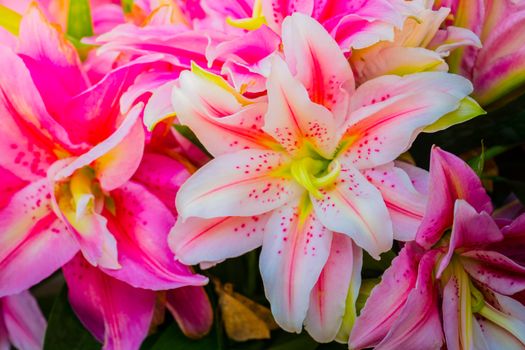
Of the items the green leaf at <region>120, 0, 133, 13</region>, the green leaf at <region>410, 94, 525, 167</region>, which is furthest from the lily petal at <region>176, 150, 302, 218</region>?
the green leaf at <region>120, 0, 133, 13</region>

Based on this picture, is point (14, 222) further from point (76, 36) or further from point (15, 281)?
point (76, 36)

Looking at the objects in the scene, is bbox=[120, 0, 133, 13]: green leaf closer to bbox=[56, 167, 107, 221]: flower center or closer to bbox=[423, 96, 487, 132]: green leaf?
bbox=[56, 167, 107, 221]: flower center

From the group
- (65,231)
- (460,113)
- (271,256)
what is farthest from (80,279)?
(460,113)

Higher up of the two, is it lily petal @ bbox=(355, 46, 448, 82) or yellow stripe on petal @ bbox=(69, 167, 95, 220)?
lily petal @ bbox=(355, 46, 448, 82)

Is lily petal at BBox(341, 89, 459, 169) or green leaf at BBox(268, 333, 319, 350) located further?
green leaf at BBox(268, 333, 319, 350)

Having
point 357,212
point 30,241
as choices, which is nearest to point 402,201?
point 357,212
